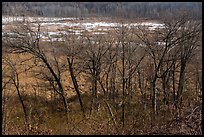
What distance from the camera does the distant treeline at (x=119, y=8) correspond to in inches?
891

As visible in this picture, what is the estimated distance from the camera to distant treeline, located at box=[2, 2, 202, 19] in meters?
22.6

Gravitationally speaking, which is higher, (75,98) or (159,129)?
(159,129)

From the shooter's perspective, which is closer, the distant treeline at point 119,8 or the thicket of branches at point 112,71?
the thicket of branches at point 112,71

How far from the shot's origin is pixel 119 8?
85.9 feet

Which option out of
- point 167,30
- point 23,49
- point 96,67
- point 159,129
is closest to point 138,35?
point 167,30

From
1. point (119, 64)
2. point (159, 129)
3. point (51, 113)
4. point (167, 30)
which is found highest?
point (167, 30)

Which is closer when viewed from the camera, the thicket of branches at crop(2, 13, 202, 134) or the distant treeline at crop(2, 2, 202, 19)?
the thicket of branches at crop(2, 13, 202, 134)

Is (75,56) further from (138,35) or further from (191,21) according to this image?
(191,21)

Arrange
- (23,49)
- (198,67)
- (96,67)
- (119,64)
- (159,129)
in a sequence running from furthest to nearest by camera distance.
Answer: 1. (119,64)
2. (198,67)
3. (96,67)
4. (23,49)
5. (159,129)

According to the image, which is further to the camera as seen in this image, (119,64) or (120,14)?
(119,64)

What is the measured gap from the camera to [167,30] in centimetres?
2205

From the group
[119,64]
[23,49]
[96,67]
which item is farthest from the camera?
[119,64]

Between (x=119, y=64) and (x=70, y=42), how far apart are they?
20.6ft

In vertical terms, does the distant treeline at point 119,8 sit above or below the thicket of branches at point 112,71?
above
